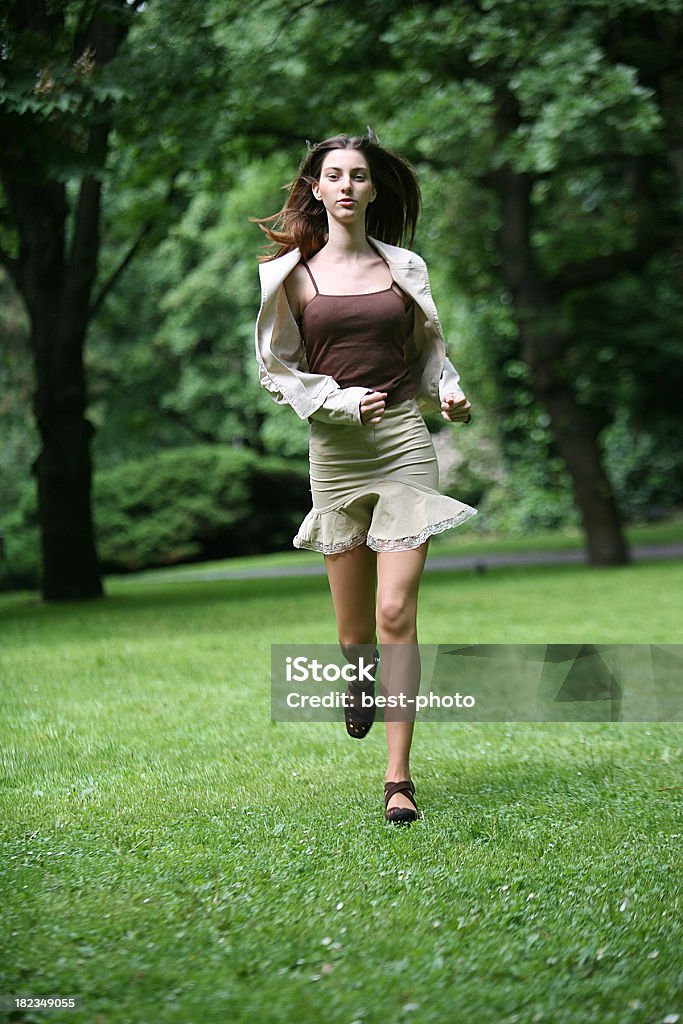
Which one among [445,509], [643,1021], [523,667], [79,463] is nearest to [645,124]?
[523,667]

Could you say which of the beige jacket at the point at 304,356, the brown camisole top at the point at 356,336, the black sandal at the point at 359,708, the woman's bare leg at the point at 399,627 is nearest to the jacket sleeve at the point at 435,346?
the beige jacket at the point at 304,356

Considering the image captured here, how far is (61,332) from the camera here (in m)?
15.1

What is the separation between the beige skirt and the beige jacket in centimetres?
18

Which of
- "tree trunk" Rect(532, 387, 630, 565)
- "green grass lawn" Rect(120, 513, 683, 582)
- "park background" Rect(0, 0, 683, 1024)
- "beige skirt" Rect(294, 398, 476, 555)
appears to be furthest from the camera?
"green grass lawn" Rect(120, 513, 683, 582)

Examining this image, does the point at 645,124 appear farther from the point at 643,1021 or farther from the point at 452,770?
the point at 643,1021

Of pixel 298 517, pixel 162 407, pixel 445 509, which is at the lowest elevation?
pixel 298 517

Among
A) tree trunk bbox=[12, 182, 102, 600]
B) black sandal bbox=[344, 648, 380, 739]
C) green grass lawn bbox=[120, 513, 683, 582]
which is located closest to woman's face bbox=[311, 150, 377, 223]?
black sandal bbox=[344, 648, 380, 739]

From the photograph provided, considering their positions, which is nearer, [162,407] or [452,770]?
[452,770]

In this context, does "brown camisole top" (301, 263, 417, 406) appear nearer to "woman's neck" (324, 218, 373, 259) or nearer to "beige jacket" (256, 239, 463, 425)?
"beige jacket" (256, 239, 463, 425)

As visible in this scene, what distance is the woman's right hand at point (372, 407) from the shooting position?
4526mm

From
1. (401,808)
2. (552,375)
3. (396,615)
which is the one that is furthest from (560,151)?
(401,808)

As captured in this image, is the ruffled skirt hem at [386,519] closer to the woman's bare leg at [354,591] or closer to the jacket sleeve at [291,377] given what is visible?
the woman's bare leg at [354,591]

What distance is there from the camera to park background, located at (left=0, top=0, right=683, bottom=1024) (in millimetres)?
3363

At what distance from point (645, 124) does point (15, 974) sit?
1089 cm
